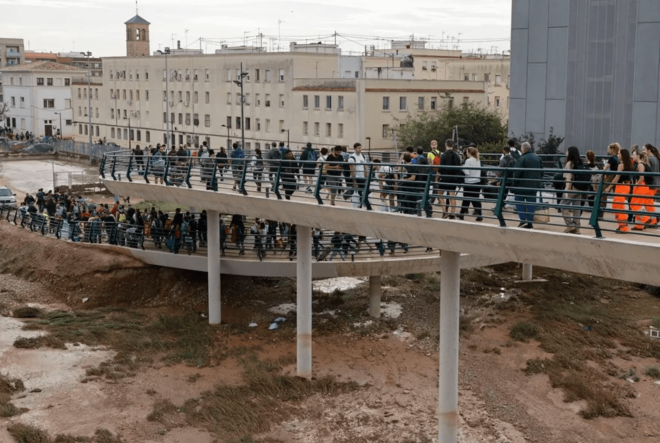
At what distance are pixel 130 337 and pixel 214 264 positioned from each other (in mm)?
3271

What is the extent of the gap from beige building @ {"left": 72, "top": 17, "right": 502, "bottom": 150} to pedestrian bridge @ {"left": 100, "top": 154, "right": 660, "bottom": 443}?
29264 mm

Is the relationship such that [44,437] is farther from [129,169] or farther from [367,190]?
[129,169]

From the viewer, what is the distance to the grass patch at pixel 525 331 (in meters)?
27.4

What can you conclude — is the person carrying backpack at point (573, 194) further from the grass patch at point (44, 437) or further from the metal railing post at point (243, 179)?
the grass patch at point (44, 437)

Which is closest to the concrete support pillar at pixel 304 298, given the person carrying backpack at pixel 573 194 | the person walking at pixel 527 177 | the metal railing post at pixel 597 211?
the person carrying backpack at pixel 573 194

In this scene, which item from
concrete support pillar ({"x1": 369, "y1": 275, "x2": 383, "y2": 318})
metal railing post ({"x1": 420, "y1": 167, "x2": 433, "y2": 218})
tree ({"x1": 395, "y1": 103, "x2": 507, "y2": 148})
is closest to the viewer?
metal railing post ({"x1": 420, "y1": 167, "x2": 433, "y2": 218})

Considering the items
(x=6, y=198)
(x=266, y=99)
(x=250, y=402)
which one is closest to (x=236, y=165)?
(x=250, y=402)

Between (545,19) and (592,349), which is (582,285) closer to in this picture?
(592,349)

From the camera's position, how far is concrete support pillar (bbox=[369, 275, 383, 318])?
28.7 m

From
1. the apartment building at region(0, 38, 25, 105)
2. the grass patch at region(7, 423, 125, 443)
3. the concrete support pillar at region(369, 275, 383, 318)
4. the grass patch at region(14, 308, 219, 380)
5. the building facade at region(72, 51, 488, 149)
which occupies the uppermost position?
the apartment building at region(0, 38, 25, 105)

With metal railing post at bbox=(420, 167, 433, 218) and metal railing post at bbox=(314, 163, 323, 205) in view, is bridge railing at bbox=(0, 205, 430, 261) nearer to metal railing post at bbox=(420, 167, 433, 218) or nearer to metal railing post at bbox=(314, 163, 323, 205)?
metal railing post at bbox=(314, 163, 323, 205)

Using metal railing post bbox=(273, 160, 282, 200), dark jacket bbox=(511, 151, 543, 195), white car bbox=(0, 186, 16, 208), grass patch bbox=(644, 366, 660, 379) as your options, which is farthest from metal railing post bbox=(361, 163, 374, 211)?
white car bbox=(0, 186, 16, 208)

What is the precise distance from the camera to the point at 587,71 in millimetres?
33750

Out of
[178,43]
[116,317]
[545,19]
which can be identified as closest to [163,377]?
[116,317]
